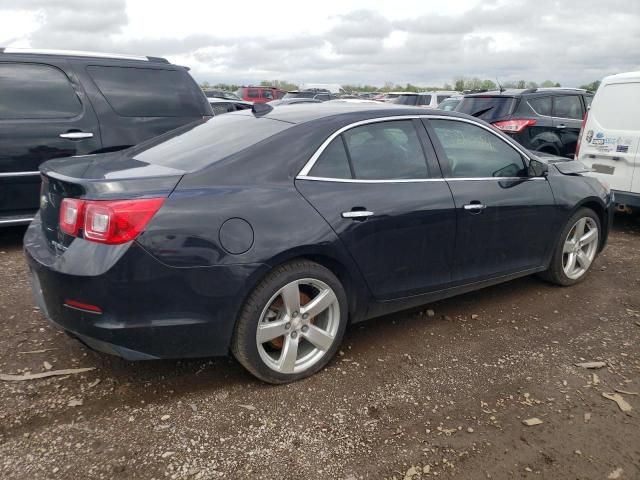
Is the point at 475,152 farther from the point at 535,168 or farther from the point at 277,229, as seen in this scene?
the point at 277,229

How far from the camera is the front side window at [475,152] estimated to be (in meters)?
3.72

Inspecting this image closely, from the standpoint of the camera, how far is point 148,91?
579cm

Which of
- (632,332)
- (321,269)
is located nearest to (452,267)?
(321,269)

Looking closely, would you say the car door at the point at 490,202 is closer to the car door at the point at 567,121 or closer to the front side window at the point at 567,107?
the car door at the point at 567,121

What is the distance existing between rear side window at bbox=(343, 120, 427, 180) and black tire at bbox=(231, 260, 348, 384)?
2.19 ft

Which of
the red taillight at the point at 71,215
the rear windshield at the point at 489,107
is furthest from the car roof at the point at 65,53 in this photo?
the rear windshield at the point at 489,107

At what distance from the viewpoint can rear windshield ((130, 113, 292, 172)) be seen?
→ 9.93 ft

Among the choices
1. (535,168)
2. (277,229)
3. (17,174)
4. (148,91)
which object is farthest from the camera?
(148,91)

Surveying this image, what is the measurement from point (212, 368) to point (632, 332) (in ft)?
9.66

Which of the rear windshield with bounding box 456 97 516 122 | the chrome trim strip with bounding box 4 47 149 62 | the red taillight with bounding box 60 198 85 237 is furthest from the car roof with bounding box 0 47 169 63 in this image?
the rear windshield with bounding box 456 97 516 122

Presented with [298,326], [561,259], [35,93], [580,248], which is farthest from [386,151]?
[35,93]

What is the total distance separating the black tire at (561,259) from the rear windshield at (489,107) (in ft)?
13.9

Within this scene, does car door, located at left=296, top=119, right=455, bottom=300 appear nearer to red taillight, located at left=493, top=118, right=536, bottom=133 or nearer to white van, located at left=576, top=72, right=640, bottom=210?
white van, located at left=576, top=72, right=640, bottom=210

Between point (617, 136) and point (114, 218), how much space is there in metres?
6.01
